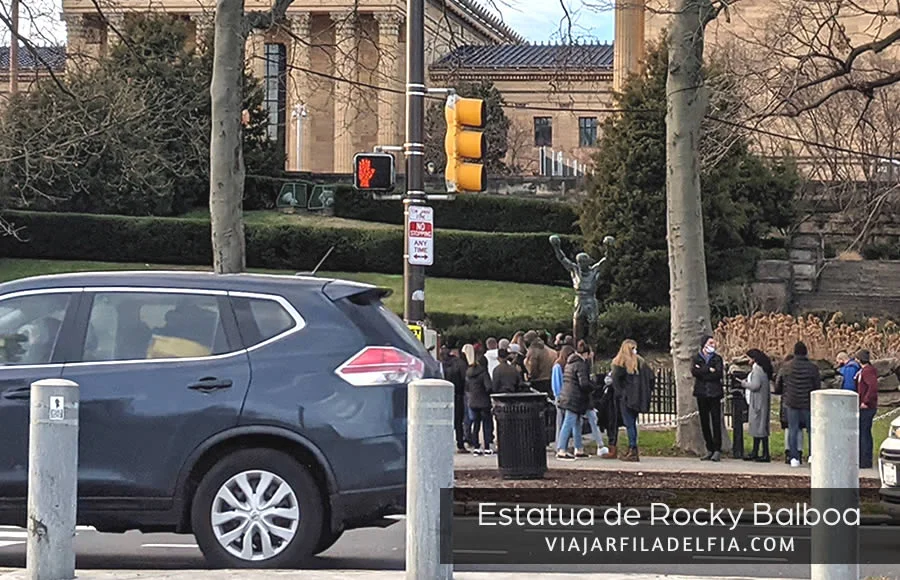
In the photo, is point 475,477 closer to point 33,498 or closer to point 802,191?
point 33,498

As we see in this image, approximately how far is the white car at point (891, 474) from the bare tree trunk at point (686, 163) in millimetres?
6673

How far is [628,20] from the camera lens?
4994 centimetres

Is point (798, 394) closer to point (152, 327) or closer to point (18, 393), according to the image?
point (152, 327)

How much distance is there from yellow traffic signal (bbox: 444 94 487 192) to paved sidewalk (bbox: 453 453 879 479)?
419 cm

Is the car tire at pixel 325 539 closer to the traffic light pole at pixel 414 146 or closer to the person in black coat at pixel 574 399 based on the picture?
the traffic light pole at pixel 414 146

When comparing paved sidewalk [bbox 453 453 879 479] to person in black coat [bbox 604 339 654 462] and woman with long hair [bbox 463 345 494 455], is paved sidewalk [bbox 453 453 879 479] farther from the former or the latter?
woman with long hair [bbox 463 345 494 455]

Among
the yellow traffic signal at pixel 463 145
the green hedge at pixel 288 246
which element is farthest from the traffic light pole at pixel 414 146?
the green hedge at pixel 288 246

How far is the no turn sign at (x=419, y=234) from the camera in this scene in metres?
15.9

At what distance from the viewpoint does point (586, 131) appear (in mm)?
76250

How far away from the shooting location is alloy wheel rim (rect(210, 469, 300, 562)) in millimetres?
8812

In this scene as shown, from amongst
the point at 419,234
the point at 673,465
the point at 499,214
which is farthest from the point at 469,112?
the point at 499,214

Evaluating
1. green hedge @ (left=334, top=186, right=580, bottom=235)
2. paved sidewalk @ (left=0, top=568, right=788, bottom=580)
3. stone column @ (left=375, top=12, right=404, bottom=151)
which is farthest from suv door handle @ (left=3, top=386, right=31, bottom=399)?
stone column @ (left=375, top=12, right=404, bottom=151)

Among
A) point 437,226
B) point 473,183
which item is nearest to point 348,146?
point 437,226

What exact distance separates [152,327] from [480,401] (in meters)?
11.0
